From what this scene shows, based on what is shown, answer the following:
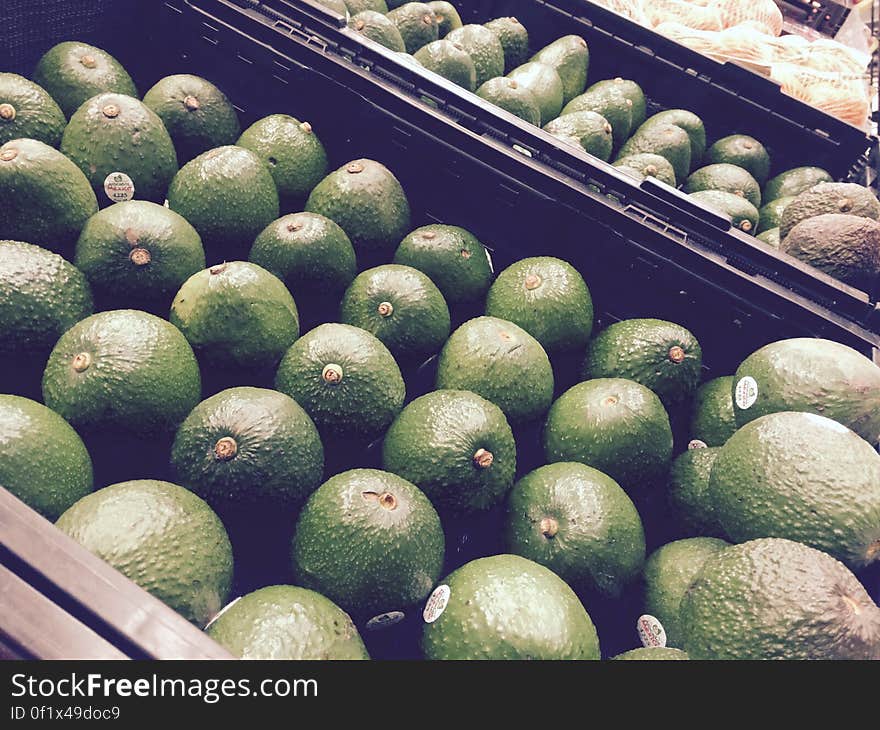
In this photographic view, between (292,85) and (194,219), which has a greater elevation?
(292,85)

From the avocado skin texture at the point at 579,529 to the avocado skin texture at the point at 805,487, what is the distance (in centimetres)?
27

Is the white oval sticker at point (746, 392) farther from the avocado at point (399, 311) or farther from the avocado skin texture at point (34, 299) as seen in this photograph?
the avocado skin texture at point (34, 299)

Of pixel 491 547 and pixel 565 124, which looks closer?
pixel 491 547

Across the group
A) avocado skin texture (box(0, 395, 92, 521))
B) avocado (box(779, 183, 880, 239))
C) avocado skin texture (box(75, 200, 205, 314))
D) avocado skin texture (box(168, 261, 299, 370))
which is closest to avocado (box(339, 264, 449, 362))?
avocado skin texture (box(168, 261, 299, 370))

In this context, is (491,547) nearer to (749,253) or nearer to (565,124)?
(749,253)

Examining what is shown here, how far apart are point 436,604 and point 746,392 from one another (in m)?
1.17

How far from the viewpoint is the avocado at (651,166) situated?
2979 millimetres

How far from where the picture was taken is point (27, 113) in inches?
89.5

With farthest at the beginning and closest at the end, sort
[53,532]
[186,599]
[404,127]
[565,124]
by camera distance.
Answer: [565,124]
[404,127]
[186,599]
[53,532]

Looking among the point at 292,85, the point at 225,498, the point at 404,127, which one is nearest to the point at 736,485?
the point at 225,498

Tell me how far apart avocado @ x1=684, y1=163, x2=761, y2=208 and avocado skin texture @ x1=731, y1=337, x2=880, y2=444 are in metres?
1.30
